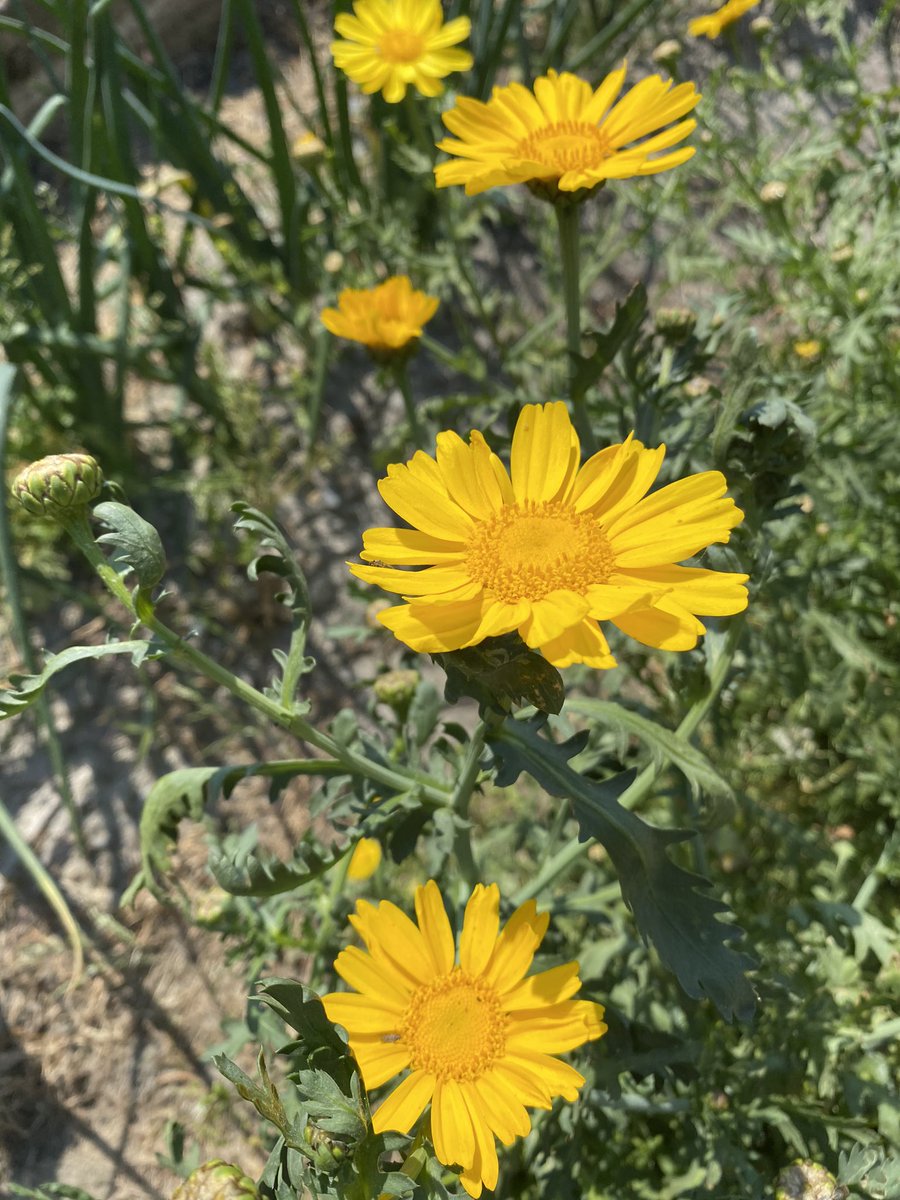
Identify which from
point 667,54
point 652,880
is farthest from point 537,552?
point 667,54

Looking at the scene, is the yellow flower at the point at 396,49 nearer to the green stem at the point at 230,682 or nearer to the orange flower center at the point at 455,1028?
the green stem at the point at 230,682

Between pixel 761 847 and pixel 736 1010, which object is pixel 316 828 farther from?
pixel 736 1010

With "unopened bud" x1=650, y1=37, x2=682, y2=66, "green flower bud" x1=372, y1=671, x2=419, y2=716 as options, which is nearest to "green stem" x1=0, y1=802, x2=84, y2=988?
"green flower bud" x1=372, y1=671, x2=419, y2=716

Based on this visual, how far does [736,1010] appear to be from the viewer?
106cm

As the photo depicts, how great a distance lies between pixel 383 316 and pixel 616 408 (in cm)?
46

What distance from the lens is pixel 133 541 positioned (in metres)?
0.92

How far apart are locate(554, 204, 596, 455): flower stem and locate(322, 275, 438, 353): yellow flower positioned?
351 millimetres

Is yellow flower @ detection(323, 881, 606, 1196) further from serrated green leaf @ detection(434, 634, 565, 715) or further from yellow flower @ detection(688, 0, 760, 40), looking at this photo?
yellow flower @ detection(688, 0, 760, 40)

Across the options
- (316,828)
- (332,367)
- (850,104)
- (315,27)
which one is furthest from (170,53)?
(316,828)

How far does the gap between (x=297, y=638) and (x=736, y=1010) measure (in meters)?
0.66

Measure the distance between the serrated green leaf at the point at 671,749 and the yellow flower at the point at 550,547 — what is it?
9.6 inches

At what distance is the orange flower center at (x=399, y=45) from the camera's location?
201cm

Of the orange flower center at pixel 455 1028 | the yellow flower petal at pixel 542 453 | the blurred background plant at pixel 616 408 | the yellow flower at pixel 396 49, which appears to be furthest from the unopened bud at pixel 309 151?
the orange flower center at pixel 455 1028

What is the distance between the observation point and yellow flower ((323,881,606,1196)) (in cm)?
103
